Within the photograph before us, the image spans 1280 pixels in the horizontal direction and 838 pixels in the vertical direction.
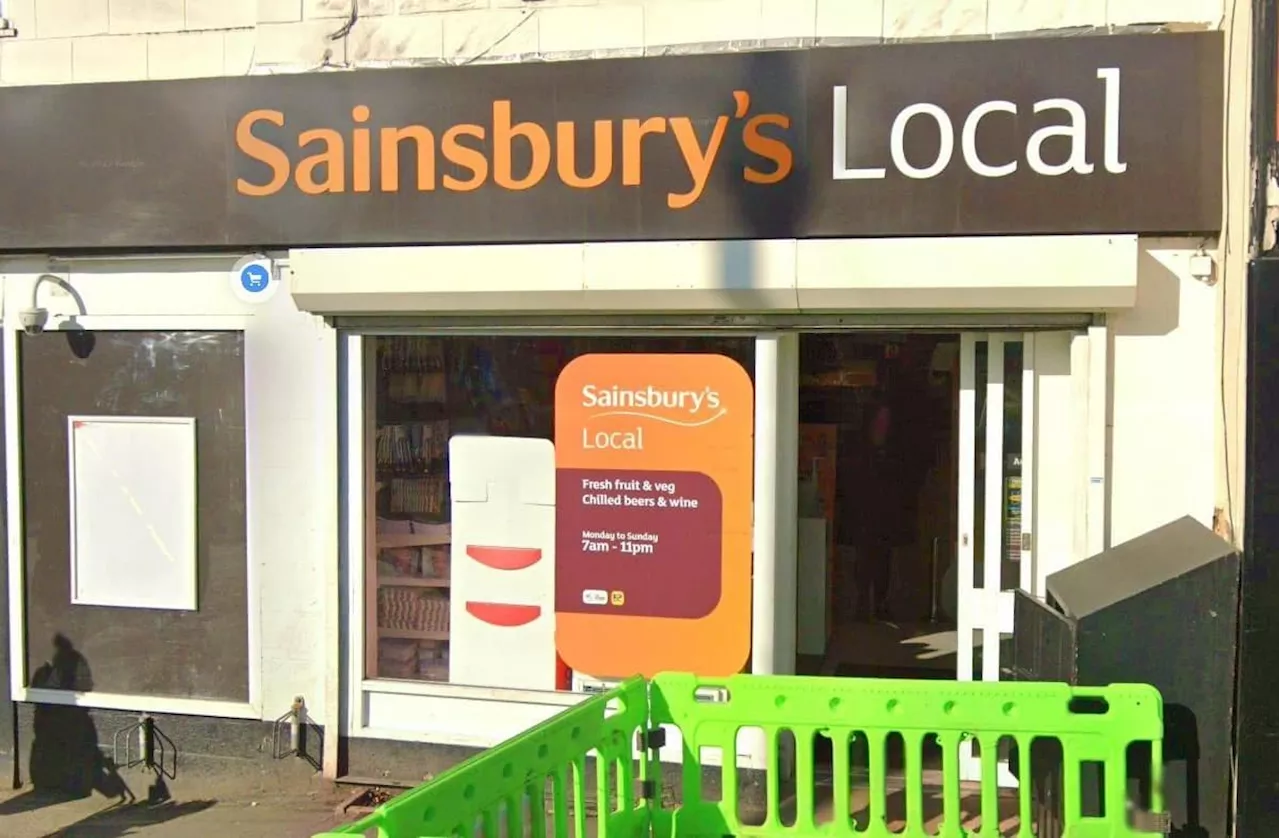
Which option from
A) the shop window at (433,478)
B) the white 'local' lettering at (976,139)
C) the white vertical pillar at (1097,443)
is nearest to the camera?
the white 'local' lettering at (976,139)

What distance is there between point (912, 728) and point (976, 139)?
256cm

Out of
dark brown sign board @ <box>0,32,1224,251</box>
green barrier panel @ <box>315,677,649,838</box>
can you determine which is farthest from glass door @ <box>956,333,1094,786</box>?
green barrier panel @ <box>315,677,649,838</box>

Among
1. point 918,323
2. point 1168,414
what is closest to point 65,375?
point 918,323

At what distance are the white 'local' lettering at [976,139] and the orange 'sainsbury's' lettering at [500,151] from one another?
0.80 feet

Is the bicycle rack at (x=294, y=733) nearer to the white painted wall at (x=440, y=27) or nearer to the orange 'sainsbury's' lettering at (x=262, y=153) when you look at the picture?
the orange 'sainsbury's' lettering at (x=262, y=153)

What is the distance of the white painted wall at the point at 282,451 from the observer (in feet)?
19.3

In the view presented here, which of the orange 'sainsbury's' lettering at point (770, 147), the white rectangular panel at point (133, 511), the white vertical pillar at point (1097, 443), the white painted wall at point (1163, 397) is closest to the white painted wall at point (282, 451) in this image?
the white rectangular panel at point (133, 511)

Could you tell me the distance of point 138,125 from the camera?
5.88 meters

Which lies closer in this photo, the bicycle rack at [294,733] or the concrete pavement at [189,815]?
the concrete pavement at [189,815]

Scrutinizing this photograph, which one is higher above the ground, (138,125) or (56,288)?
(138,125)

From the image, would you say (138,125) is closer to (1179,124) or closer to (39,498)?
(39,498)

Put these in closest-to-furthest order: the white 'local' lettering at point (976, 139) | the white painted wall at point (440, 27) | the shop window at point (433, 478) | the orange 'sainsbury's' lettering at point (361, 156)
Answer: the white 'local' lettering at point (976, 139)
the white painted wall at point (440, 27)
the orange 'sainsbury's' lettering at point (361, 156)
the shop window at point (433, 478)

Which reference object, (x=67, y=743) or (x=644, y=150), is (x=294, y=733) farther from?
(x=644, y=150)

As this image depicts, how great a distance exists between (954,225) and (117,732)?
4.93 meters
